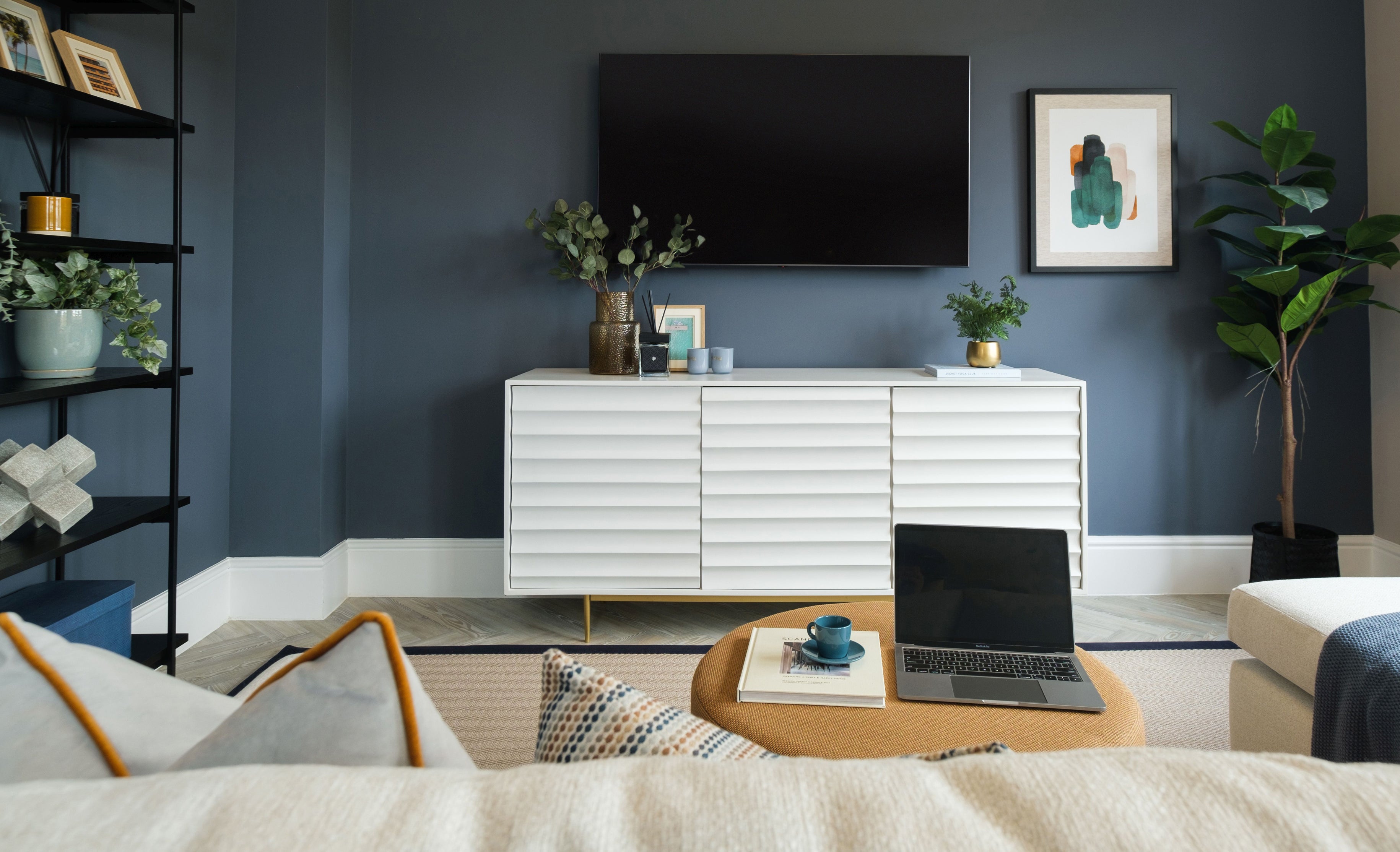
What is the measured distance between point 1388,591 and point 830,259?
2050 mm

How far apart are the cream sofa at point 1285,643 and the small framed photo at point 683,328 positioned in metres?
2.03

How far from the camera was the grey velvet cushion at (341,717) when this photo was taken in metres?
0.56

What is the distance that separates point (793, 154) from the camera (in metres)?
3.32

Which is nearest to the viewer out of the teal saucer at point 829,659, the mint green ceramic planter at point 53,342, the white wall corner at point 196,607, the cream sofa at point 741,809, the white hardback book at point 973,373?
the cream sofa at point 741,809

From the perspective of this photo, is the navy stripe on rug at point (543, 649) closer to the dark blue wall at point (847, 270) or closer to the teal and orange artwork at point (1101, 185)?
the dark blue wall at point (847, 270)

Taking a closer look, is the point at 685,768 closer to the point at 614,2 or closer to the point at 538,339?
the point at 538,339

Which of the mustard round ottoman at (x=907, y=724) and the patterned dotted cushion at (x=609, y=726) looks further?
the mustard round ottoman at (x=907, y=724)

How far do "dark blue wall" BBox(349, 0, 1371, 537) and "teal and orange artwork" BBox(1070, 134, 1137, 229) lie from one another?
0.64 feet

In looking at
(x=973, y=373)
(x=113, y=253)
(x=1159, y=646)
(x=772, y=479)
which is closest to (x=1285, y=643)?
(x=1159, y=646)

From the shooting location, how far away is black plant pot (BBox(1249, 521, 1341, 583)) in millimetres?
3033

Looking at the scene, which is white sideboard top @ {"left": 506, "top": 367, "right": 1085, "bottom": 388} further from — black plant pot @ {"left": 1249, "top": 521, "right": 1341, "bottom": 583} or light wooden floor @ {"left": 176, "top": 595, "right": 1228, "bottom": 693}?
black plant pot @ {"left": 1249, "top": 521, "right": 1341, "bottom": 583}

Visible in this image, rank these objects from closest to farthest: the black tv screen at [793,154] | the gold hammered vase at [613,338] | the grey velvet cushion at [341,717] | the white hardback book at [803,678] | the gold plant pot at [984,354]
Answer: the grey velvet cushion at [341,717], the white hardback book at [803,678], the gold hammered vase at [613,338], the gold plant pot at [984,354], the black tv screen at [793,154]

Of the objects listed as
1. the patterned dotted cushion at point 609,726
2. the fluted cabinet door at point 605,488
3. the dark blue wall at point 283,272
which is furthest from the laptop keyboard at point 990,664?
the dark blue wall at point 283,272

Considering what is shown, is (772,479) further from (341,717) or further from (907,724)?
(341,717)
